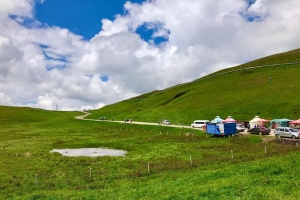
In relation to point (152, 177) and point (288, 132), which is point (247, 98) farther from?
point (152, 177)

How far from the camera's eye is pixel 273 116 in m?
84.0

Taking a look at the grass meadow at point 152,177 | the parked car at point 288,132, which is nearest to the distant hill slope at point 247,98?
the parked car at point 288,132

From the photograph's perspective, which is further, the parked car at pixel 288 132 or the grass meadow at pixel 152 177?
the parked car at pixel 288 132

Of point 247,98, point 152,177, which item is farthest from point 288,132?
point 247,98

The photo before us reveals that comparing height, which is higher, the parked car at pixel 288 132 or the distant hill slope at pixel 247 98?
the distant hill slope at pixel 247 98

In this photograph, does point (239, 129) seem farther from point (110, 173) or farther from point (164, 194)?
point (164, 194)

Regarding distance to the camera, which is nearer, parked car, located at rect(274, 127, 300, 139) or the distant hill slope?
parked car, located at rect(274, 127, 300, 139)

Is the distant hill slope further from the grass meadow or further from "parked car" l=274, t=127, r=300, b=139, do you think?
the grass meadow

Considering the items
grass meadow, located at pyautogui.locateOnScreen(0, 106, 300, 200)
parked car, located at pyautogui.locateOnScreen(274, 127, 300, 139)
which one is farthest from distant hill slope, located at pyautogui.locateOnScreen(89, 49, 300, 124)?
grass meadow, located at pyautogui.locateOnScreen(0, 106, 300, 200)

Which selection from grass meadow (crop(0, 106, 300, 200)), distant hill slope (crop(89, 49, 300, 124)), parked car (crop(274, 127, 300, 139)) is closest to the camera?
grass meadow (crop(0, 106, 300, 200))

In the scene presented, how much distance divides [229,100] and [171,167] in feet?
255

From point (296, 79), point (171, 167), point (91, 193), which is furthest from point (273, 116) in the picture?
point (91, 193)

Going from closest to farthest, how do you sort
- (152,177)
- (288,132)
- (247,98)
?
(152,177)
(288,132)
(247,98)

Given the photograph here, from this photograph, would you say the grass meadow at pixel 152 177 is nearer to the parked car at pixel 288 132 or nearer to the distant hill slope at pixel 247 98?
the parked car at pixel 288 132
